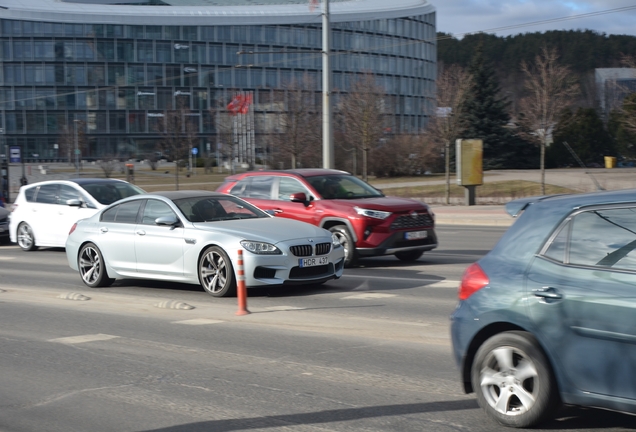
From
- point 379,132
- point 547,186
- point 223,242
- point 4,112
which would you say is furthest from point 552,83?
point 4,112

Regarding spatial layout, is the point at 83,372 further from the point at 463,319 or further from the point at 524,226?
the point at 524,226

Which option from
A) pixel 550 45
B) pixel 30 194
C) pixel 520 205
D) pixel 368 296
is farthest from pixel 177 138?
pixel 550 45

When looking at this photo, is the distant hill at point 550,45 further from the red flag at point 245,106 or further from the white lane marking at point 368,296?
the white lane marking at point 368,296

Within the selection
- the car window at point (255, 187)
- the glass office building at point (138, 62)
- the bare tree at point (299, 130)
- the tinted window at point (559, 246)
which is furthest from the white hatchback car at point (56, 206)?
the glass office building at point (138, 62)

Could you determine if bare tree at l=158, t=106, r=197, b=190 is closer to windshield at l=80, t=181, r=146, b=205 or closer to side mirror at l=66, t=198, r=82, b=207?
windshield at l=80, t=181, r=146, b=205

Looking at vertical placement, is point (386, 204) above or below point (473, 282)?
below

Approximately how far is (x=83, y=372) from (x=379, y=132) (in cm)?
4340

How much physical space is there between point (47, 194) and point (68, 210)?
1.07 meters

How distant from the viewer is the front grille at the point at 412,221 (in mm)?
14344

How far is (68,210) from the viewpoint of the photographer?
18906 mm

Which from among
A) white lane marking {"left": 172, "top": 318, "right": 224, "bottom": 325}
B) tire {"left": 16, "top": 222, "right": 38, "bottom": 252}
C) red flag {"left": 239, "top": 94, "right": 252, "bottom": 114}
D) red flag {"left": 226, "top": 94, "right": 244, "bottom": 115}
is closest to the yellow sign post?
tire {"left": 16, "top": 222, "right": 38, "bottom": 252}

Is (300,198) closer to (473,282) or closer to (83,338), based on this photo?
(83,338)

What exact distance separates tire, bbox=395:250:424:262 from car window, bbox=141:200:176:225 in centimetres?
491

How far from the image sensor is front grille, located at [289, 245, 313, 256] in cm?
1131
